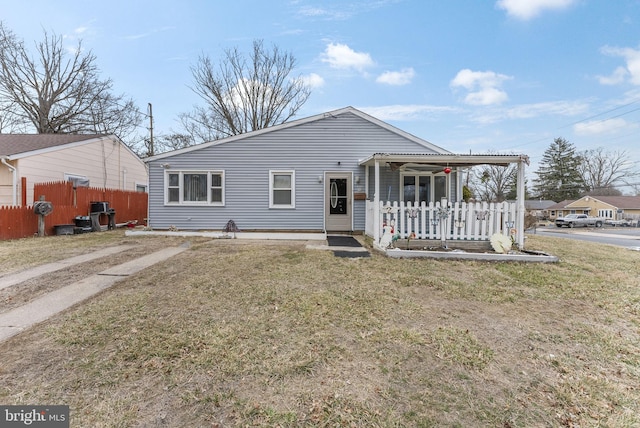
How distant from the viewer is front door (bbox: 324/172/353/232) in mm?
10633

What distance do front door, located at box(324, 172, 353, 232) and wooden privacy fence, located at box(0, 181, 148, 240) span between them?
9.56m

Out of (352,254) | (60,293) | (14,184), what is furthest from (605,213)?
(14,184)

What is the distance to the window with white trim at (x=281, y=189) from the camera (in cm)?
1064

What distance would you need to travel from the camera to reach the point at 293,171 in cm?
1061

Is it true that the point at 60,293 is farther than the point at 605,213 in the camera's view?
No

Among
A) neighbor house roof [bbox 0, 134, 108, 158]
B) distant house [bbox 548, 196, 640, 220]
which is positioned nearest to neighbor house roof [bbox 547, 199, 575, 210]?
distant house [bbox 548, 196, 640, 220]

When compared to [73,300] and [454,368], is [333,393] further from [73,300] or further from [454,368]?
[73,300]

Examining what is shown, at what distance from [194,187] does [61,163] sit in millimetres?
6352

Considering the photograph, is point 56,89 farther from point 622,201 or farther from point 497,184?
point 622,201

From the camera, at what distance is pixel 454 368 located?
8.13 feet

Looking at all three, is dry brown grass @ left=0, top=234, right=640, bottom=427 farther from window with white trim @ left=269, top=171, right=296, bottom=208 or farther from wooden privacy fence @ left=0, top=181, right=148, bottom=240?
wooden privacy fence @ left=0, top=181, right=148, bottom=240

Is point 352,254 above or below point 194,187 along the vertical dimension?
below

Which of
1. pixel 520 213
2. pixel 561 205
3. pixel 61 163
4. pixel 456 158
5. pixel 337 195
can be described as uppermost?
pixel 61 163

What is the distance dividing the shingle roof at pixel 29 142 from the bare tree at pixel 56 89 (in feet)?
30.4
